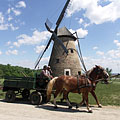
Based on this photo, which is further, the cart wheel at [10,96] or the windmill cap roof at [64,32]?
the windmill cap roof at [64,32]

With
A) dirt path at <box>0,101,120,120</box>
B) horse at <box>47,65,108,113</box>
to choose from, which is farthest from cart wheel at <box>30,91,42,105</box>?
dirt path at <box>0,101,120,120</box>

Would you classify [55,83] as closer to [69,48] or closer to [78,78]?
[78,78]

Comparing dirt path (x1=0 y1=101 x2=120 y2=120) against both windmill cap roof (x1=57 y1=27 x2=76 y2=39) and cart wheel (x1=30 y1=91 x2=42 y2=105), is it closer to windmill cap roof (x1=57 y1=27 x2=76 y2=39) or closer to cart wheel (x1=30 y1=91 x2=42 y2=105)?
cart wheel (x1=30 y1=91 x2=42 y2=105)

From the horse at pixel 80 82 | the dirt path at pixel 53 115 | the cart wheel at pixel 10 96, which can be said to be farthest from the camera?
the cart wheel at pixel 10 96

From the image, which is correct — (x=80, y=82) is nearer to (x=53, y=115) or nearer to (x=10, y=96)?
(x=53, y=115)

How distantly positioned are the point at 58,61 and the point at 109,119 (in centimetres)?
1676

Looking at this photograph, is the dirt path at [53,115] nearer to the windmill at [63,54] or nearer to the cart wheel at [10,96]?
the cart wheel at [10,96]

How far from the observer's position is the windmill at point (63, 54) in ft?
70.2

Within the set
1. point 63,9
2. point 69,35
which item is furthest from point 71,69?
point 63,9

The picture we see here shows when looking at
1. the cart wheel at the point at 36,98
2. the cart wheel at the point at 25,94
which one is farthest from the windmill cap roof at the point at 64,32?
the cart wheel at the point at 36,98

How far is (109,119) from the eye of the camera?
5145 mm

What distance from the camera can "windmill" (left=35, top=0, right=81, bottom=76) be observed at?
21391 millimetres

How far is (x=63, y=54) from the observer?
2177 centimetres

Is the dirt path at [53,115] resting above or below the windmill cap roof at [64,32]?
below
